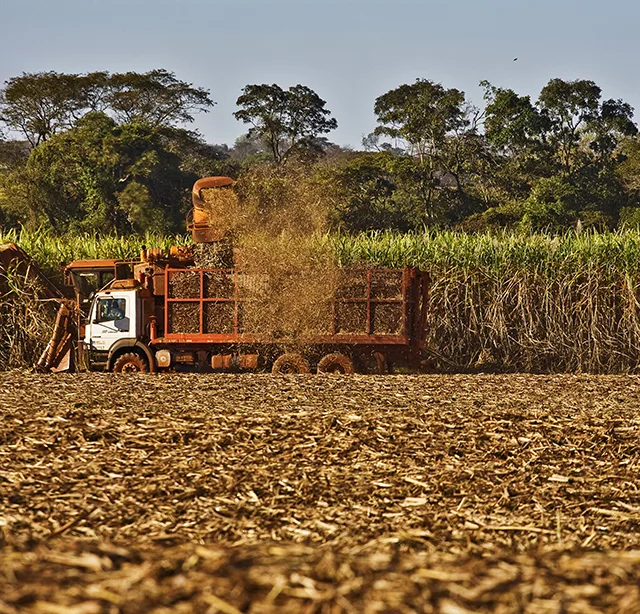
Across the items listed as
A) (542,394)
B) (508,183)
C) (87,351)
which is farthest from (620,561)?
(508,183)

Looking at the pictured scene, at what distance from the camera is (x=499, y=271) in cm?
2041

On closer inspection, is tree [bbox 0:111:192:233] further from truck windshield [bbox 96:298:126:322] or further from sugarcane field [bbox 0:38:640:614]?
truck windshield [bbox 96:298:126:322]

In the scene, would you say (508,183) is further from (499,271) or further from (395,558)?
(395,558)

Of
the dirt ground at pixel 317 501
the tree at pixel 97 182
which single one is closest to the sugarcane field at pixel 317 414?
the dirt ground at pixel 317 501

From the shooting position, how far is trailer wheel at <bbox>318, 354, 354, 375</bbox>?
1623cm

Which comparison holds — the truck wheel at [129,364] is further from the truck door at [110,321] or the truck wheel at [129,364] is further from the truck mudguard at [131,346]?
the truck door at [110,321]

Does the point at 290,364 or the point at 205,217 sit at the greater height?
the point at 205,217

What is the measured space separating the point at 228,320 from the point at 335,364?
1769 millimetres

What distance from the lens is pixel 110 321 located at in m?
17.3

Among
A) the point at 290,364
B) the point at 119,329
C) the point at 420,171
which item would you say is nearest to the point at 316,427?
the point at 290,364

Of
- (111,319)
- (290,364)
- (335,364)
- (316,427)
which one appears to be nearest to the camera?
(316,427)

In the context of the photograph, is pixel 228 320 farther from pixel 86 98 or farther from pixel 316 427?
pixel 86 98

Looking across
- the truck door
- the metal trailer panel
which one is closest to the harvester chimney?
the metal trailer panel

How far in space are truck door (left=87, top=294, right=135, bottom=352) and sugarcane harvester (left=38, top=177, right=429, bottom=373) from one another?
16 millimetres
